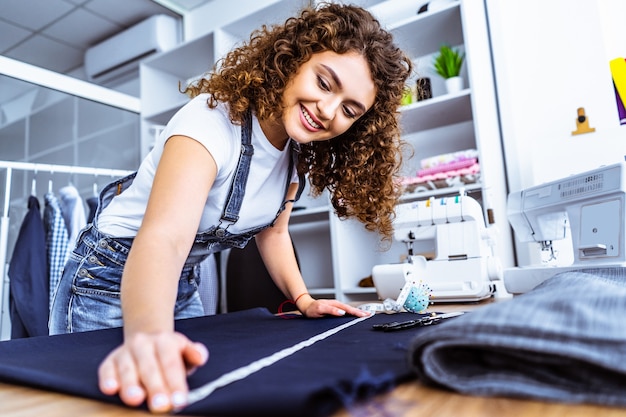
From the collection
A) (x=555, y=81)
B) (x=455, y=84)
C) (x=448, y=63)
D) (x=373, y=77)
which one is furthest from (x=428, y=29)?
(x=373, y=77)

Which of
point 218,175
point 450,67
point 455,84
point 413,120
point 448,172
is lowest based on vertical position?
point 218,175

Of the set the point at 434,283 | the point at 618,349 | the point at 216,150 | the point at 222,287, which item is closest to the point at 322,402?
the point at 618,349

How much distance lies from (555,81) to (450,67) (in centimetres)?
52

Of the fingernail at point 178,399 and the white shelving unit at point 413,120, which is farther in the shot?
the white shelving unit at point 413,120

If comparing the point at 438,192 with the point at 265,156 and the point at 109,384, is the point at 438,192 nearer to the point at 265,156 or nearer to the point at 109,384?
the point at 265,156

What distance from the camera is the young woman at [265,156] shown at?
94cm

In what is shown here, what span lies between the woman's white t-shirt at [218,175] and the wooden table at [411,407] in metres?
0.49

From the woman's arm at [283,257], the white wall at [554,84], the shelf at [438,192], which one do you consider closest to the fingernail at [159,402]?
the woman's arm at [283,257]

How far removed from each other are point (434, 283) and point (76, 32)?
3.40m

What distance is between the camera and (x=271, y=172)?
1175 mm

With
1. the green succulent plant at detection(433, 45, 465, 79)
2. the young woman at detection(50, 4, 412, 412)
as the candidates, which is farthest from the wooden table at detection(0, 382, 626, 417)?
the green succulent plant at detection(433, 45, 465, 79)

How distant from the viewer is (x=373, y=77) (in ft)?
3.77

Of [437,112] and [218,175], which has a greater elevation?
[437,112]

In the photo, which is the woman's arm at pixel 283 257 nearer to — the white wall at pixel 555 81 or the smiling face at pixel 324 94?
the smiling face at pixel 324 94
